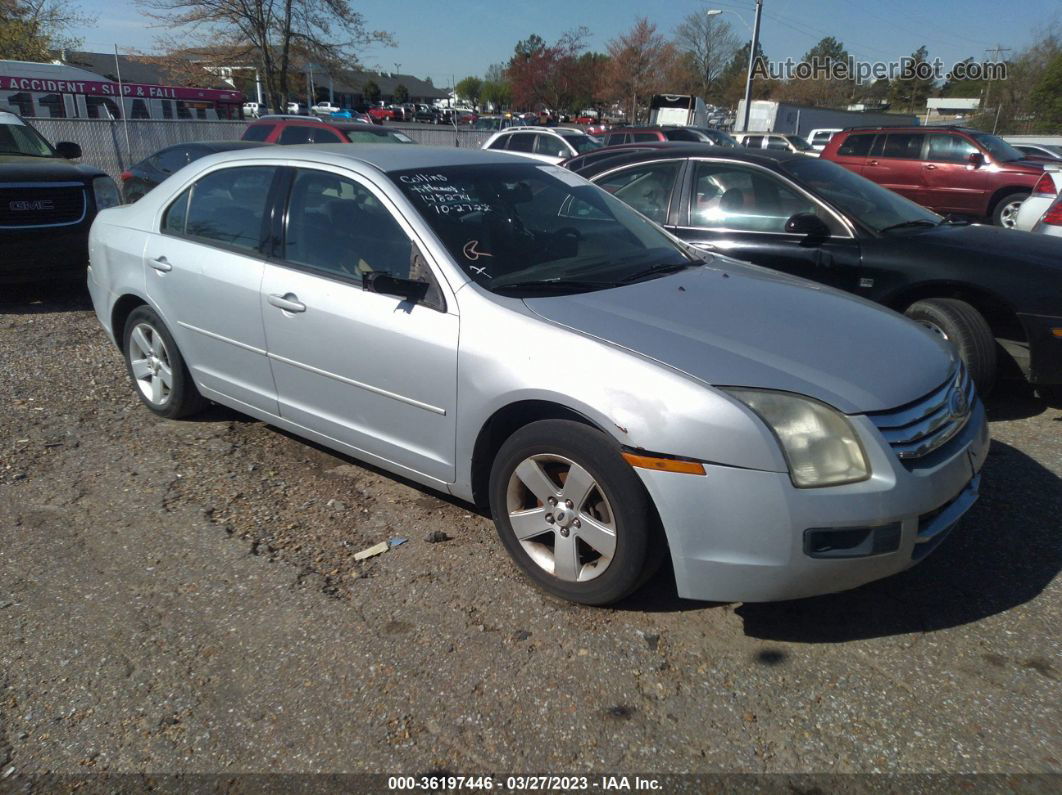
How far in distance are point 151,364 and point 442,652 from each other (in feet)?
9.77

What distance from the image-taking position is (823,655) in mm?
2768

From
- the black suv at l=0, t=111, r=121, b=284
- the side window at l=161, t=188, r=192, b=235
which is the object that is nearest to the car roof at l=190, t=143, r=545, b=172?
the side window at l=161, t=188, r=192, b=235

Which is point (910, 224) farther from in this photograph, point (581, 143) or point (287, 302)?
point (581, 143)

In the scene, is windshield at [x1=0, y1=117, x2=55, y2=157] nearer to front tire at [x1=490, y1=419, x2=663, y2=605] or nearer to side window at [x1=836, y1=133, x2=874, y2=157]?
front tire at [x1=490, y1=419, x2=663, y2=605]

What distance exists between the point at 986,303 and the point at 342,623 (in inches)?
165

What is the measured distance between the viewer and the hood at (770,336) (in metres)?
2.70

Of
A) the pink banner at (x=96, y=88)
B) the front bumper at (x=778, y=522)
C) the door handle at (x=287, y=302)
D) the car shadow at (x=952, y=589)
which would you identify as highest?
the pink banner at (x=96, y=88)

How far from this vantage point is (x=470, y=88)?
107250 mm

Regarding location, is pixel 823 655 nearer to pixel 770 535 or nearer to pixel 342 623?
pixel 770 535

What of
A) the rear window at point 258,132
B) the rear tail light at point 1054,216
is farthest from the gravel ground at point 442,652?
the rear window at point 258,132

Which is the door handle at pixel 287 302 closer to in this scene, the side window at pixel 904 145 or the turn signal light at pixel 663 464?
the turn signal light at pixel 663 464

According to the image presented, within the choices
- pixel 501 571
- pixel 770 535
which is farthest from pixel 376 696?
pixel 770 535

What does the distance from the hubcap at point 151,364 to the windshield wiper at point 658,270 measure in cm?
271

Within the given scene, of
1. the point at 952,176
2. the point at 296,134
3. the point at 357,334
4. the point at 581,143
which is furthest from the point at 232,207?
Result: the point at 581,143
